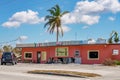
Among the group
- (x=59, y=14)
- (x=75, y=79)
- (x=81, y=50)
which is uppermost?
(x=59, y=14)

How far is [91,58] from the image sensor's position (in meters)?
45.7

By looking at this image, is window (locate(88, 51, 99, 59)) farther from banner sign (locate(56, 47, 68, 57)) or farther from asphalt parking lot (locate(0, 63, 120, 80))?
asphalt parking lot (locate(0, 63, 120, 80))

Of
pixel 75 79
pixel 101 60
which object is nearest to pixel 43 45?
pixel 101 60

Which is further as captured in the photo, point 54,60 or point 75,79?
point 54,60

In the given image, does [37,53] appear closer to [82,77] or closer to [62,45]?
[62,45]

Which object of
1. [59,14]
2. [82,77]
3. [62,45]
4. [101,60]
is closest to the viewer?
[82,77]

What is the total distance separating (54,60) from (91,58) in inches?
262

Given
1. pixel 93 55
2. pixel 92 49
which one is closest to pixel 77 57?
pixel 93 55

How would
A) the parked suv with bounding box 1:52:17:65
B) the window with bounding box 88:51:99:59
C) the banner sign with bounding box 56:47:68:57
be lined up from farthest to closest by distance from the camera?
the banner sign with bounding box 56:47:68:57 → the window with bounding box 88:51:99:59 → the parked suv with bounding box 1:52:17:65

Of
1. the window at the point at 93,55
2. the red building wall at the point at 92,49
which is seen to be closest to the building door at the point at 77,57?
the red building wall at the point at 92,49

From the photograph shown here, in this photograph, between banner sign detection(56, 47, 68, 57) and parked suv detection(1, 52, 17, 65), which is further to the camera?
banner sign detection(56, 47, 68, 57)

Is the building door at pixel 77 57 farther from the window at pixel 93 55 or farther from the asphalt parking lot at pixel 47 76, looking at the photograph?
the asphalt parking lot at pixel 47 76

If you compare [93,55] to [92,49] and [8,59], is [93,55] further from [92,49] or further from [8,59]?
[8,59]

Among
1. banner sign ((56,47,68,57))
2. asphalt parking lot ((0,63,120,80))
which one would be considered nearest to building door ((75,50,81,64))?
banner sign ((56,47,68,57))
